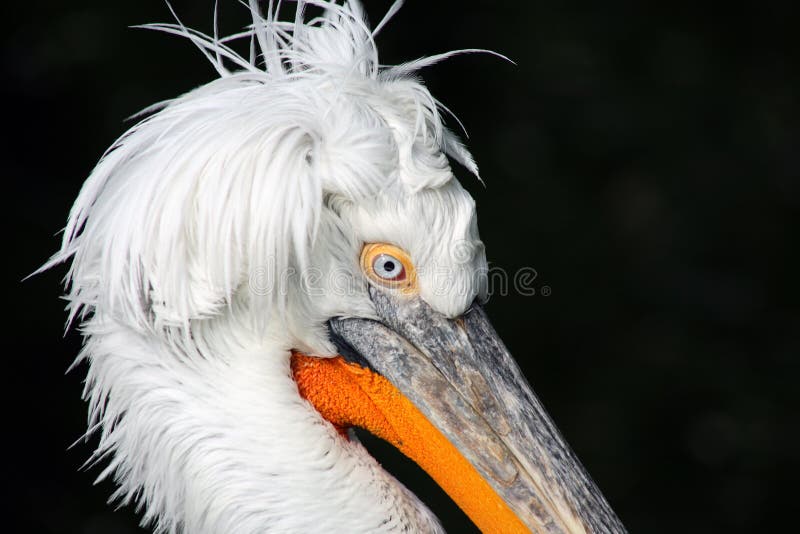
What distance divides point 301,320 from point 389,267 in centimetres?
24

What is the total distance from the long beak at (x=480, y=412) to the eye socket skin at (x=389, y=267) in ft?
0.10

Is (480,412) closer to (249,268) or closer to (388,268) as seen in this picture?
(388,268)

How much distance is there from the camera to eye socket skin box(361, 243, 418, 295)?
7.43ft

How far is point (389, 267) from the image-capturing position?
89.7 inches

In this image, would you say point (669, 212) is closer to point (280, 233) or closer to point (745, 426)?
point (745, 426)

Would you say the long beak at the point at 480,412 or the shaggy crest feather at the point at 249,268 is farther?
the long beak at the point at 480,412

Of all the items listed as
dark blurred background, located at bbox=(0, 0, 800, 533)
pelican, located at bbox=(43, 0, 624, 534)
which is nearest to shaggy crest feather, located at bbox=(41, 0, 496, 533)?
pelican, located at bbox=(43, 0, 624, 534)

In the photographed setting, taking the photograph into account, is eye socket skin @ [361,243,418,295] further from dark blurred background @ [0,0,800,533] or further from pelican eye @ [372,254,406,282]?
dark blurred background @ [0,0,800,533]

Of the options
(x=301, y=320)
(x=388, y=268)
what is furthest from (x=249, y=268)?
(x=388, y=268)

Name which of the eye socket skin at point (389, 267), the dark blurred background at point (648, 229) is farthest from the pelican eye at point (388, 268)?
the dark blurred background at point (648, 229)

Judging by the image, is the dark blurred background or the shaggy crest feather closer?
the shaggy crest feather

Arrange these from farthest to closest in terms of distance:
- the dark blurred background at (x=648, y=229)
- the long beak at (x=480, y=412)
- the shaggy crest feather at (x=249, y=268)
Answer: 1. the dark blurred background at (x=648, y=229)
2. the long beak at (x=480, y=412)
3. the shaggy crest feather at (x=249, y=268)

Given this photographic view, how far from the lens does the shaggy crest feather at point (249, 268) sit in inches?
86.0

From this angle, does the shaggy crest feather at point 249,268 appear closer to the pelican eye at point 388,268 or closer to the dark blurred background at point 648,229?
the pelican eye at point 388,268
